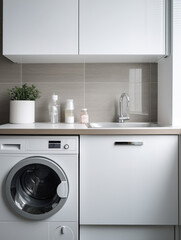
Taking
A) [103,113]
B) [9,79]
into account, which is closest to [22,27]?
[9,79]

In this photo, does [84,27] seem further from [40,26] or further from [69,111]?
[69,111]

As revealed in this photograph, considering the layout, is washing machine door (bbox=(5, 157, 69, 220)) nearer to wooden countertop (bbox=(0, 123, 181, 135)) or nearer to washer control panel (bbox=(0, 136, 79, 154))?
washer control panel (bbox=(0, 136, 79, 154))

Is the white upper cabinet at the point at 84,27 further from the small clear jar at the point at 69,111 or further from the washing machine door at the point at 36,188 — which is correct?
the washing machine door at the point at 36,188

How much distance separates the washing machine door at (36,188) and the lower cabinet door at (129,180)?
151mm

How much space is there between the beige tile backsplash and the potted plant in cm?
21

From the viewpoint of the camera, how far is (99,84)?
2.27 meters

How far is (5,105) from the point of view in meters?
2.30

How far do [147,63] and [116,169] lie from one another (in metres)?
1.06

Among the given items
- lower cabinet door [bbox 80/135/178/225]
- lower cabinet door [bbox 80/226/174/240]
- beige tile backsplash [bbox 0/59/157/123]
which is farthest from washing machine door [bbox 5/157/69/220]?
beige tile backsplash [bbox 0/59/157/123]

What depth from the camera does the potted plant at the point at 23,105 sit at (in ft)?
6.61

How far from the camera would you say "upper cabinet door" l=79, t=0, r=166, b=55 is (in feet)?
6.17

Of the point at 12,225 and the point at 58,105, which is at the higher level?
the point at 58,105

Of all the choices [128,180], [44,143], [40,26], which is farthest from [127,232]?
[40,26]

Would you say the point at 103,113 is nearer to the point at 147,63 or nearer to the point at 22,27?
the point at 147,63
